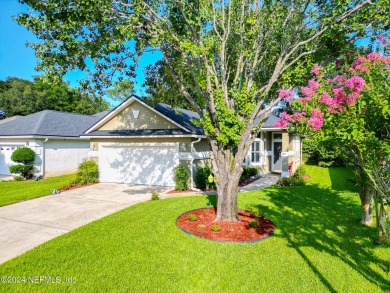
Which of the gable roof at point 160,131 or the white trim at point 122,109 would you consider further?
the white trim at point 122,109

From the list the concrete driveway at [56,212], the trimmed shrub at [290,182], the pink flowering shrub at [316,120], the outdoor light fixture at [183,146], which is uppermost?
the pink flowering shrub at [316,120]

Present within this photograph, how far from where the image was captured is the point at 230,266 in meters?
4.95

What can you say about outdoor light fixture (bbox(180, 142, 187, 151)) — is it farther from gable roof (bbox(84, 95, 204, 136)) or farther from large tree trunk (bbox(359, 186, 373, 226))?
large tree trunk (bbox(359, 186, 373, 226))

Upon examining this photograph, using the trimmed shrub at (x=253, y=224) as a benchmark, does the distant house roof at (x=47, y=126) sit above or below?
above

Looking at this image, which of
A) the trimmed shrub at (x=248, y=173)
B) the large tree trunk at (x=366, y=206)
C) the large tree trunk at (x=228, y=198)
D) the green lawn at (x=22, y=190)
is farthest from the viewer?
the trimmed shrub at (x=248, y=173)

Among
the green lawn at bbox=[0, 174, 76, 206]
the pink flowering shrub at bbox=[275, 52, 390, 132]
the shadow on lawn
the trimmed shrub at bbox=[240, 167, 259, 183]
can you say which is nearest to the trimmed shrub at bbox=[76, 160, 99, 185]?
the green lawn at bbox=[0, 174, 76, 206]

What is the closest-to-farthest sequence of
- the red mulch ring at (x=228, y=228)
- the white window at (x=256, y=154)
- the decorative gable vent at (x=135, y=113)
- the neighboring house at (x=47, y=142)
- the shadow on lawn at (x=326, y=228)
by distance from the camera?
the shadow on lawn at (x=326, y=228) → the red mulch ring at (x=228, y=228) → the decorative gable vent at (x=135, y=113) → the neighboring house at (x=47, y=142) → the white window at (x=256, y=154)

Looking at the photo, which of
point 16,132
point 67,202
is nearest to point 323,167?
point 67,202

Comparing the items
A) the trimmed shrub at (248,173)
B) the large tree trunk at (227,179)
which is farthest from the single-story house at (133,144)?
the large tree trunk at (227,179)

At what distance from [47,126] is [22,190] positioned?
6.75 m

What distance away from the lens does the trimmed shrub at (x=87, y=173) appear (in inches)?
561

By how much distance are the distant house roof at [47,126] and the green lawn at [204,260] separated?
41.9 ft

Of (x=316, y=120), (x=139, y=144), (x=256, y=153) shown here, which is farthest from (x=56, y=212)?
(x=256, y=153)

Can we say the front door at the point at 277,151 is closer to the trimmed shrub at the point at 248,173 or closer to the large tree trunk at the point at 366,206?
the trimmed shrub at the point at 248,173
